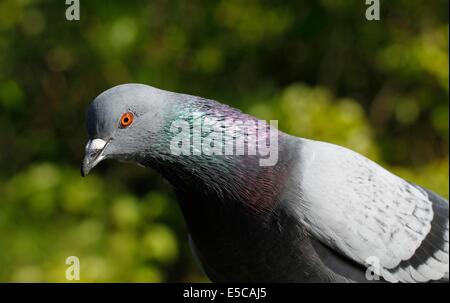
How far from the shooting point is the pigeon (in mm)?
2465

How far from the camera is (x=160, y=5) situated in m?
5.18

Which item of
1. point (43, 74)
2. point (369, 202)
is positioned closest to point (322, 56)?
point (43, 74)

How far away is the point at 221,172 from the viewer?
2.53 meters

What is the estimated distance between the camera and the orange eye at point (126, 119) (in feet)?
7.97

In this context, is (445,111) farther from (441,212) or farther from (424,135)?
(441,212)

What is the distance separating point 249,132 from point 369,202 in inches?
24.1
